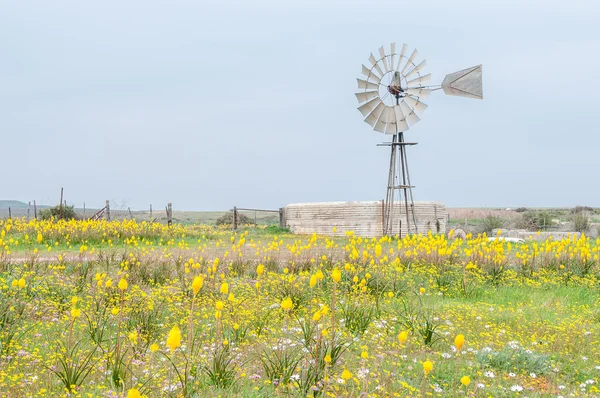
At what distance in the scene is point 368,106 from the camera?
2156cm

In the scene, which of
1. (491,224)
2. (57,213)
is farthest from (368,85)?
(57,213)

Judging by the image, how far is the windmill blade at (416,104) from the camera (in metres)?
21.3

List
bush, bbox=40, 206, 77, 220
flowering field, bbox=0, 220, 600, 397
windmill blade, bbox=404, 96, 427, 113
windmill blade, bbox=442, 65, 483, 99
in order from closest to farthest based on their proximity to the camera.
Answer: flowering field, bbox=0, 220, 600, 397, windmill blade, bbox=442, 65, 483, 99, windmill blade, bbox=404, 96, 427, 113, bush, bbox=40, 206, 77, 220

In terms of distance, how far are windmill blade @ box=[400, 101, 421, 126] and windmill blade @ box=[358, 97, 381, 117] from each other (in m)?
1.00

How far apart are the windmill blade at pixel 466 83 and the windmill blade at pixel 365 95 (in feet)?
8.65

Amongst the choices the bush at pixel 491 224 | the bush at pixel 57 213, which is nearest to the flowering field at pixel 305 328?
the bush at pixel 491 224

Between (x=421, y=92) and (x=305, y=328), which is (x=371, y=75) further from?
(x=305, y=328)

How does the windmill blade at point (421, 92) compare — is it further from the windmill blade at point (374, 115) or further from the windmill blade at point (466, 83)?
the windmill blade at point (374, 115)

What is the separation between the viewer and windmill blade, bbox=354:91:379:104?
70.5ft

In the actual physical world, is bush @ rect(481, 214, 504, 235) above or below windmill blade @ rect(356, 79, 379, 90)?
below

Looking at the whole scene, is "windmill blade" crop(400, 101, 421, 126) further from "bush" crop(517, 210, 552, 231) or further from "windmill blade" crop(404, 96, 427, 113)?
"bush" crop(517, 210, 552, 231)

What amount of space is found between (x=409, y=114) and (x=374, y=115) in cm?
135

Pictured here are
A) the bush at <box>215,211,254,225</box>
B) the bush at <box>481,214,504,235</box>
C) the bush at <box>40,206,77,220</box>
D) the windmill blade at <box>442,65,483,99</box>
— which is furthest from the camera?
the bush at <box>215,211,254,225</box>

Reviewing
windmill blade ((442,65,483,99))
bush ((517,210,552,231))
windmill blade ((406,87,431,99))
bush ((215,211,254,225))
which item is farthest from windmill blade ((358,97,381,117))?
bush ((215,211,254,225))
